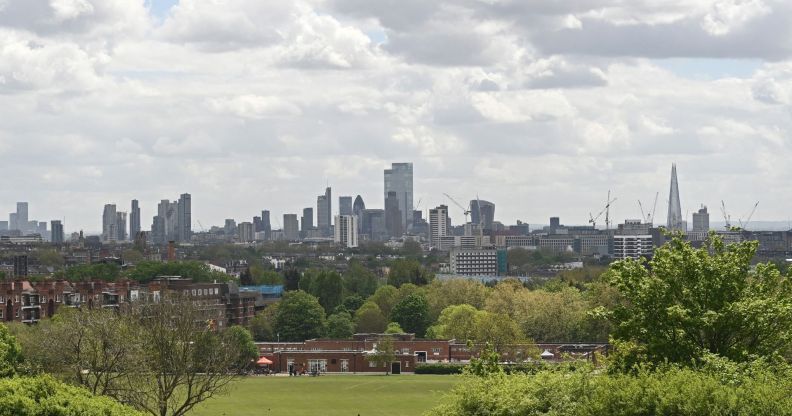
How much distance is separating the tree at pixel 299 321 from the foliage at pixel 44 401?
97.0 m

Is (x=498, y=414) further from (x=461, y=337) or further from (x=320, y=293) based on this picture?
(x=320, y=293)

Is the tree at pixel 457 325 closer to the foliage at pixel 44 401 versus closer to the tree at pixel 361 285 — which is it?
the tree at pixel 361 285

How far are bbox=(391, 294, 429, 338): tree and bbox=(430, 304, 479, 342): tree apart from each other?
20.5ft

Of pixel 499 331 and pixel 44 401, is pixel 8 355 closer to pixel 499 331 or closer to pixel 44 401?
pixel 44 401

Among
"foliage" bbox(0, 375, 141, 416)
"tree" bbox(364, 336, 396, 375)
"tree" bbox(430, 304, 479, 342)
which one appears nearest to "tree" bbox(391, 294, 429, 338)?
"tree" bbox(430, 304, 479, 342)

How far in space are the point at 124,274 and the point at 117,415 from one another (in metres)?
141

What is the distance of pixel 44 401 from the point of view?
121 feet

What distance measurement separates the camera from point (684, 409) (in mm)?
35719

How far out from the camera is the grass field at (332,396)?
7550 centimetres

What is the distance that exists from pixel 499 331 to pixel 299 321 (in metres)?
32.3

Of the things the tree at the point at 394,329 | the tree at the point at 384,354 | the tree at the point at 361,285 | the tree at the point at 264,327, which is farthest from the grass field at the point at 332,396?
the tree at the point at 361,285

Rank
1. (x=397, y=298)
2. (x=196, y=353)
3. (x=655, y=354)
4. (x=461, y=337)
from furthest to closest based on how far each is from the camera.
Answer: (x=397, y=298), (x=461, y=337), (x=196, y=353), (x=655, y=354)

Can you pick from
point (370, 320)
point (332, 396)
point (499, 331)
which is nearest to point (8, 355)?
point (332, 396)

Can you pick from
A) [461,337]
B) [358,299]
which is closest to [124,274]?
[358,299]
